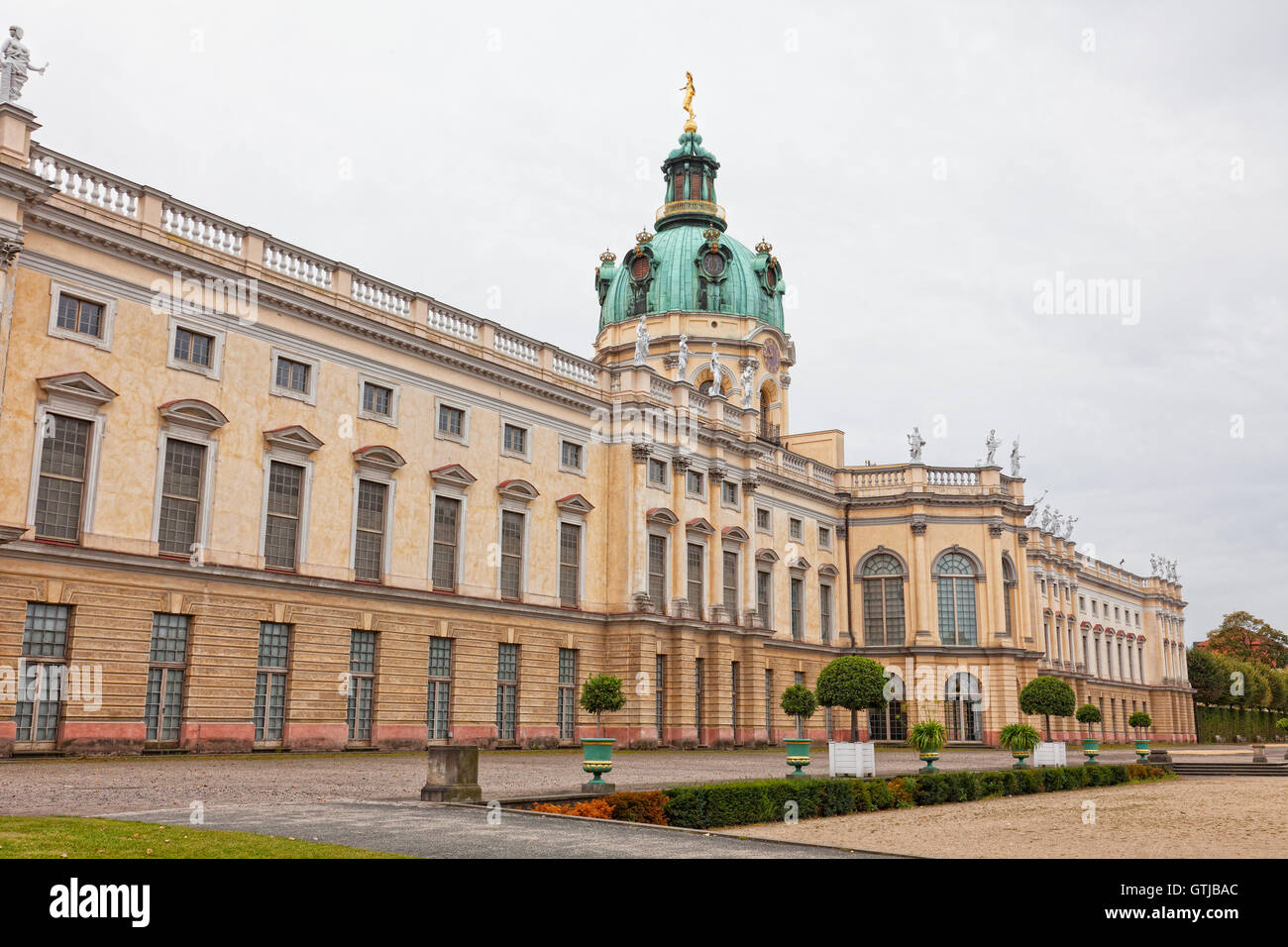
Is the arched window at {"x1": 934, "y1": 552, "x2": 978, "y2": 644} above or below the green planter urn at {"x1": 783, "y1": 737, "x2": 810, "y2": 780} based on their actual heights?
above

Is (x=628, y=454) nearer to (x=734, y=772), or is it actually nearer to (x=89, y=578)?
(x=734, y=772)

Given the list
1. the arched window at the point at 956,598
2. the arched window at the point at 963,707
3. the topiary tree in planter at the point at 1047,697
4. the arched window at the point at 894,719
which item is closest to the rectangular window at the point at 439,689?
the topiary tree in planter at the point at 1047,697

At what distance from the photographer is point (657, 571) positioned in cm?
4847

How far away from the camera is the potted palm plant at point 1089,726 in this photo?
1496 inches

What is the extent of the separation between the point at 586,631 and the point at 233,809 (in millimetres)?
29338

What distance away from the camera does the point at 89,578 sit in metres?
27.9

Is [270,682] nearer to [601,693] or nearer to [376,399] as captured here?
[376,399]

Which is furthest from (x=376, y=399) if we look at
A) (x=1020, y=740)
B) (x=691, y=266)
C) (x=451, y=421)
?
(x=691, y=266)

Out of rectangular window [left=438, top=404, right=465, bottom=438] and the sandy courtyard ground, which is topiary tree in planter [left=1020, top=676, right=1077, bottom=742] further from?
rectangular window [left=438, top=404, right=465, bottom=438]

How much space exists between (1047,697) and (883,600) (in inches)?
902

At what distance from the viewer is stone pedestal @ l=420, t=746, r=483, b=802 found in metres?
17.3

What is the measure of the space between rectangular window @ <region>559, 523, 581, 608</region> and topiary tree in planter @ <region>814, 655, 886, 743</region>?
13.9 m

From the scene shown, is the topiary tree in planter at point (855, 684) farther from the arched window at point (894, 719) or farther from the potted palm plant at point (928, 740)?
the arched window at point (894, 719)

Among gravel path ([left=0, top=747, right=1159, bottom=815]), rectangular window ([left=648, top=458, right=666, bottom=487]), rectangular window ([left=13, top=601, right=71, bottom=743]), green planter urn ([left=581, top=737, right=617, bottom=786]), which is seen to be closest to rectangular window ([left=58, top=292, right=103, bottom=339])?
rectangular window ([left=13, top=601, right=71, bottom=743])
